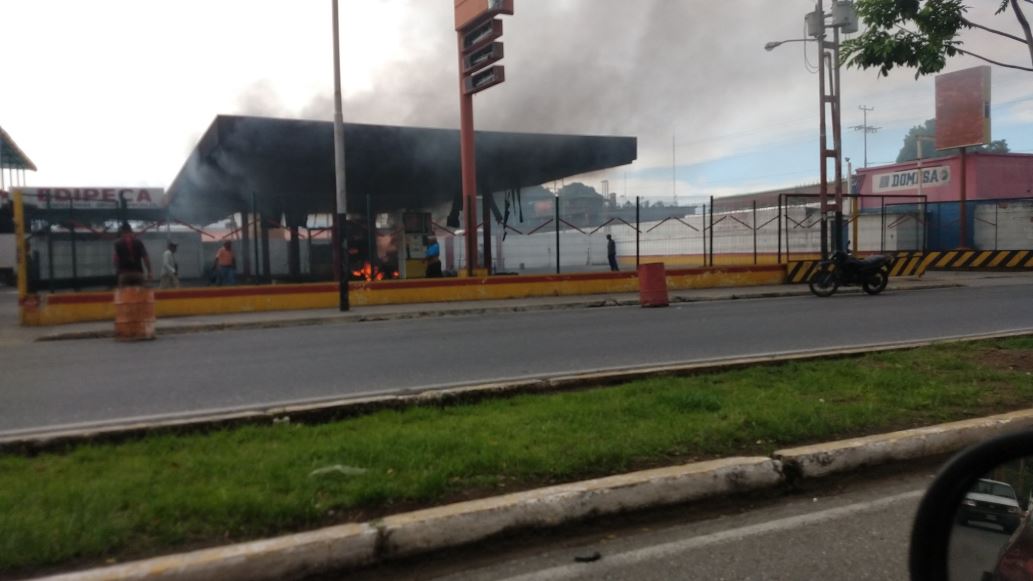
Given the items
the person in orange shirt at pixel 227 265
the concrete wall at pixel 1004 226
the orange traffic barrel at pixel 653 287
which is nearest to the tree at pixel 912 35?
the orange traffic barrel at pixel 653 287

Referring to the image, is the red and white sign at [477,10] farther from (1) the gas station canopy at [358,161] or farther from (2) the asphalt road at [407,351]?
(2) the asphalt road at [407,351]

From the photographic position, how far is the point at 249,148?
22906 millimetres

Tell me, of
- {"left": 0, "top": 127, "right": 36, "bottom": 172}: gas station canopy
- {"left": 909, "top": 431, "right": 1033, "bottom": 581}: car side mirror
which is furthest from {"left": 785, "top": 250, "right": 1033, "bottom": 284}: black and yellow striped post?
{"left": 0, "top": 127, "right": 36, "bottom": 172}: gas station canopy

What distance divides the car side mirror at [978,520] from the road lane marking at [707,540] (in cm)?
166

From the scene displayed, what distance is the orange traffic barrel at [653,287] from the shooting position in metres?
15.4

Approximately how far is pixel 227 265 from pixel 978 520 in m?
19.0

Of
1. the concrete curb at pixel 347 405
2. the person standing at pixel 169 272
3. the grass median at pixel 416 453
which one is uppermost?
the person standing at pixel 169 272

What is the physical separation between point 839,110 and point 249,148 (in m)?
16.4

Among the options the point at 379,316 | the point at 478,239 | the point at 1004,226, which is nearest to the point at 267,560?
the point at 379,316

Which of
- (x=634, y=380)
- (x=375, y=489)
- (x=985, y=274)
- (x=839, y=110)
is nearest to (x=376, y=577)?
(x=375, y=489)

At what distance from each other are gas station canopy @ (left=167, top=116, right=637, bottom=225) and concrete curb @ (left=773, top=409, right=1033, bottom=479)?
60.1ft

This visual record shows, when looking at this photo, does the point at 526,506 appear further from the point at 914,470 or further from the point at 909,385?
the point at 909,385

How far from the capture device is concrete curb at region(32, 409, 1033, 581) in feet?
10.3

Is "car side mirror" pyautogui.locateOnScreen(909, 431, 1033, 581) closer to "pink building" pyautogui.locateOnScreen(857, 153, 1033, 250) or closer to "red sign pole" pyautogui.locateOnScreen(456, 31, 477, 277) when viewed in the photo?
"red sign pole" pyautogui.locateOnScreen(456, 31, 477, 277)
